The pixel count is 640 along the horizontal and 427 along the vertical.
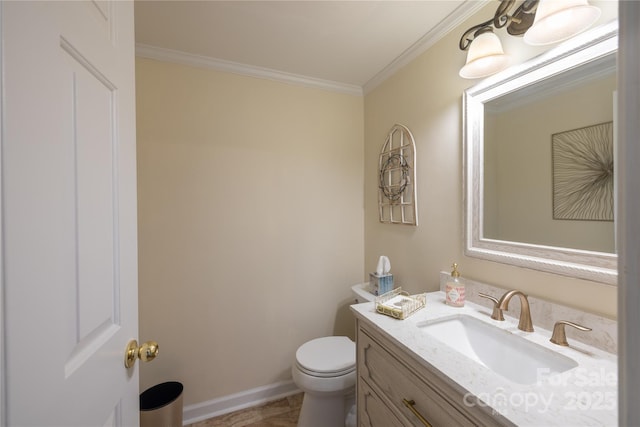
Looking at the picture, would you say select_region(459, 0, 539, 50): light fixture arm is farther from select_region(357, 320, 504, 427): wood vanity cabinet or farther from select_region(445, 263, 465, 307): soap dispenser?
select_region(357, 320, 504, 427): wood vanity cabinet

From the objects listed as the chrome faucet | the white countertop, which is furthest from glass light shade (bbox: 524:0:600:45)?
the white countertop

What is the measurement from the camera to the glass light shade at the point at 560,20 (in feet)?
2.72

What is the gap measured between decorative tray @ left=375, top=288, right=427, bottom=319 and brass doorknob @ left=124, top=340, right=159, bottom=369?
2.61 feet

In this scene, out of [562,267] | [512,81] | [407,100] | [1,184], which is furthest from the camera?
[407,100]

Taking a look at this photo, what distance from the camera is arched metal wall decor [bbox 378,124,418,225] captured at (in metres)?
1.64

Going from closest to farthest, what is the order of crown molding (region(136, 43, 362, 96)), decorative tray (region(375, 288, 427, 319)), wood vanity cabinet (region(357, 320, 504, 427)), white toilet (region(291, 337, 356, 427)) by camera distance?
wood vanity cabinet (region(357, 320, 504, 427)), decorative tray (region(375, 288, 427, 319)), white toilet (region(291, 337, 356, 427)), crown molding (region(136, 43, 362, 96))

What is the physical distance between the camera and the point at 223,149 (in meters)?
1.78

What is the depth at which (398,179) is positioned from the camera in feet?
5.80

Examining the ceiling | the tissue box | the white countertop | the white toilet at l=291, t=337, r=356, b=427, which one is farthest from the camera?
the tissue box

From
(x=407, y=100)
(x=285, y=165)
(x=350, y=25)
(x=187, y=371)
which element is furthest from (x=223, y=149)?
(x=187, y=371)

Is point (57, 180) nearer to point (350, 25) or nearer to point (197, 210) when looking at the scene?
point (197, 210)

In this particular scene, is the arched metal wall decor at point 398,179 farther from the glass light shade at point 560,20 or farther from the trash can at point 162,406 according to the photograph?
the trash can at point 162,406

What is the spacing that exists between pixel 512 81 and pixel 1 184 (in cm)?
151

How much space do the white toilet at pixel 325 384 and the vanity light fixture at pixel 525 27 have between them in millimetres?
1563
